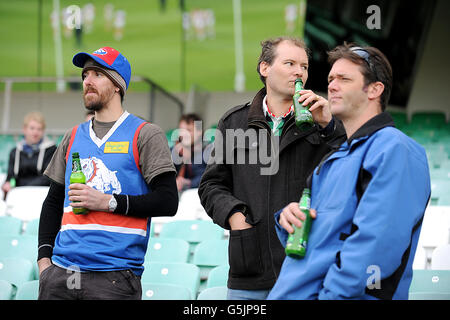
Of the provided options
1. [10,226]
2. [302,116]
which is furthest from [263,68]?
[10,226]

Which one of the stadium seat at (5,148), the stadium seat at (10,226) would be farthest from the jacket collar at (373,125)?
the stadium seat at (5,148)

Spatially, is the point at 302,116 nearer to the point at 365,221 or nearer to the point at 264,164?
the point at 264,164

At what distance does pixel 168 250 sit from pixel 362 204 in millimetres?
2424

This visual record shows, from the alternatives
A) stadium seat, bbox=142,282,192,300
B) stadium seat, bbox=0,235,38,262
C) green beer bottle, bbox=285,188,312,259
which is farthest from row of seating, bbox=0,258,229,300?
green beer bottle, bbox=285,188,312,259

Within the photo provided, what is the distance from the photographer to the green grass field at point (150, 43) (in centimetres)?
1117

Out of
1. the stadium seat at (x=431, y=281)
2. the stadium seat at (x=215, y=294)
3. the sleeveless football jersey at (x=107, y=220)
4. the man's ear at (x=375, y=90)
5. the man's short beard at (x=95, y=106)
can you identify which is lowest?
the stadium seat at (x=215, y=294)

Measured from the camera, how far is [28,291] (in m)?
3.11

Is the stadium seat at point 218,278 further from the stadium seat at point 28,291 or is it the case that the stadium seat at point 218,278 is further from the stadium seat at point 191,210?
the stadium seat at point 191,210

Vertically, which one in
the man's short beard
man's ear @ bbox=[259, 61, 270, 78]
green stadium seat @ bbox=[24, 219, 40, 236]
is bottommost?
green stadium seat @ bbox=[24, 219, 40, 236]

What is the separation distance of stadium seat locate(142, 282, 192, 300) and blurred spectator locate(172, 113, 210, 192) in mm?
2185

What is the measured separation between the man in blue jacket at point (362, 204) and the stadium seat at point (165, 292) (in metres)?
1.31

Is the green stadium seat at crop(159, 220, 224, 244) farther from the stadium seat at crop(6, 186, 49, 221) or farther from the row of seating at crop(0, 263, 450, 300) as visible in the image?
the stadium seat at crop(6, 186, 49, 221)

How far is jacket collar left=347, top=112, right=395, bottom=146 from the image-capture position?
170cm

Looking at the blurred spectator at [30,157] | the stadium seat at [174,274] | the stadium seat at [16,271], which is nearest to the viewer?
the stadium seat at [174,274]
